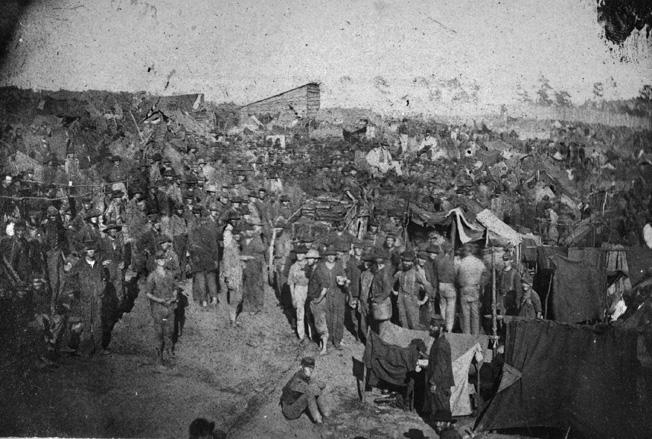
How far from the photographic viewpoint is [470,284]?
17.5 feet

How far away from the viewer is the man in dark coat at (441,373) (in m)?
4.57

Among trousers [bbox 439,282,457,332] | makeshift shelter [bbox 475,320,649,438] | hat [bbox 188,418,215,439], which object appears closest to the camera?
makeshift shelter [bbox 475,320,649,438]

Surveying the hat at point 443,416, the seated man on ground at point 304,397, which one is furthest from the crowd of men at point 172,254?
the hat at point 443,416

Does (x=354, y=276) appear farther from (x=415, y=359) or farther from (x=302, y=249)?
(x=415, y=359)

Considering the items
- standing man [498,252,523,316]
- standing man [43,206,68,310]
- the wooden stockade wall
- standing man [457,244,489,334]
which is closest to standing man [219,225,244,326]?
the wooden stockade wall

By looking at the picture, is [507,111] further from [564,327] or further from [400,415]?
[400,415]

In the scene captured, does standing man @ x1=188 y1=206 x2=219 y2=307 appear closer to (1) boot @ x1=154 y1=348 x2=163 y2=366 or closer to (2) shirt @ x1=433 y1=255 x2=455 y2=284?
(1) boot @ x1=154 y1=348 x2=163 y2=366

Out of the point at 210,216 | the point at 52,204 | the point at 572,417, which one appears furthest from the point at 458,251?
the point at 52,204

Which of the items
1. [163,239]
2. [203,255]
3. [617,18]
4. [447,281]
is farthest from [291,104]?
[617,18]

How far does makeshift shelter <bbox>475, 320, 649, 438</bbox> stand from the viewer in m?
4.47

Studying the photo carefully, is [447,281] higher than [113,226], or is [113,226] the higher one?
[113,226]

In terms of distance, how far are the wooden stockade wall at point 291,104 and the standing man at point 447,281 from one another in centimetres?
187

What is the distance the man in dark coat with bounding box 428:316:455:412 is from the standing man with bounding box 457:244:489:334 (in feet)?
2.68

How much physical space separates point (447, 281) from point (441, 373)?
3.75 ft
